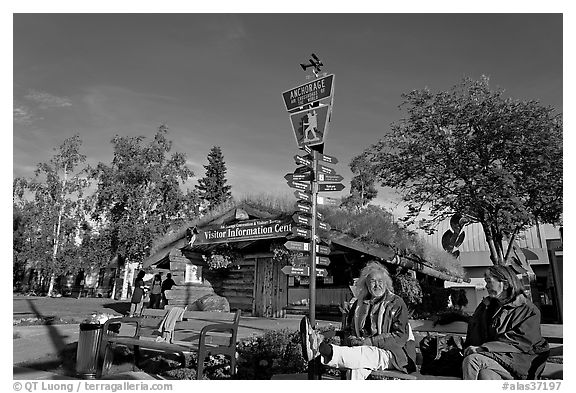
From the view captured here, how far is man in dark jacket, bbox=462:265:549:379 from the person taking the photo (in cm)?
363

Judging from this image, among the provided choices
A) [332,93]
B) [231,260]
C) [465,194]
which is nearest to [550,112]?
[465,194]

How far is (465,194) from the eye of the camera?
9.52 metres

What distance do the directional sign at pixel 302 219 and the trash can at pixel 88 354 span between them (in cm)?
299

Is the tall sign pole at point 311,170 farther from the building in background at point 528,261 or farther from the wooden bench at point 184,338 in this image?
the building in background at point 528,261

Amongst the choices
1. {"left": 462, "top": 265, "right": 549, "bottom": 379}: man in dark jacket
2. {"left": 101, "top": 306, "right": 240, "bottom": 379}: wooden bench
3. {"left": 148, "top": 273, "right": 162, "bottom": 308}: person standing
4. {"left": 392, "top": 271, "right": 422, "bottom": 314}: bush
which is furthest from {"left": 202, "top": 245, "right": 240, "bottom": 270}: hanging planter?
{"left": 462, "top": 265, "right": 549, "bottom": 379}: man in dark jacket

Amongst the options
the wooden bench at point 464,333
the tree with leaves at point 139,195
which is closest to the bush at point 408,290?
the wooden bench at point 464,333

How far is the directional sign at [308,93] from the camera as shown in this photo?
20.9 ft

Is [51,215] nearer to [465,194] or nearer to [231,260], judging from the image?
[231,260]

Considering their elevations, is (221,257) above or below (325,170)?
below

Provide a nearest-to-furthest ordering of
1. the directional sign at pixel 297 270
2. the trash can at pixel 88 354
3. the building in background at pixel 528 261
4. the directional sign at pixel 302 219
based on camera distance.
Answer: the trash can at pixel 88 354 → the directional sign at pixel 297 270 → the directional sign at pixel 302 219 → the building in background at pixel 528 261

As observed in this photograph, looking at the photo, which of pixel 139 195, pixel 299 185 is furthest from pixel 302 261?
pixel 139 195

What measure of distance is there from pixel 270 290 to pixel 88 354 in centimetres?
752

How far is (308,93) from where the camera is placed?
6.58m

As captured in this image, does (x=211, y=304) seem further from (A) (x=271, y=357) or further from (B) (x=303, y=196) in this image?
(B) (x=303, y=196)
